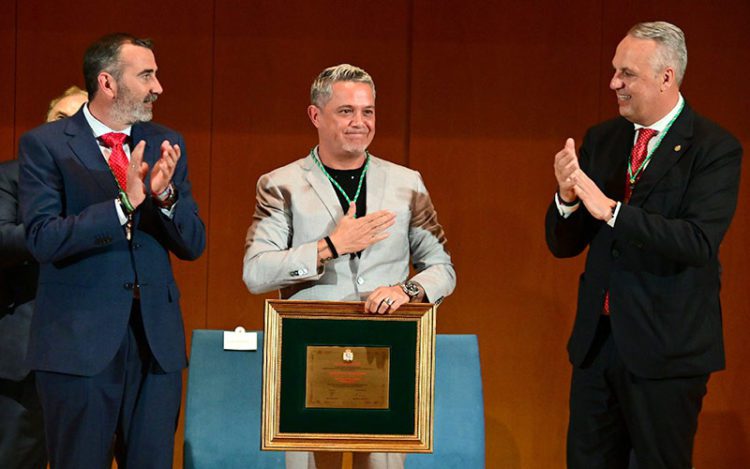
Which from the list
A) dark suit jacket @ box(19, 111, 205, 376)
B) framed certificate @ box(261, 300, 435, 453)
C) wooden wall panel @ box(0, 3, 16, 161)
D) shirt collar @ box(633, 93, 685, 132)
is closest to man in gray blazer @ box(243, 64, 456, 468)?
framed certificate @ box(261, 300, 435, 453)

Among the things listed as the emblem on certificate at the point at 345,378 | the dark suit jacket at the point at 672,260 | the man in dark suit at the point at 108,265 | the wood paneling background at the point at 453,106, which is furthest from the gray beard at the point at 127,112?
the wood paneling background at the point at 453,106

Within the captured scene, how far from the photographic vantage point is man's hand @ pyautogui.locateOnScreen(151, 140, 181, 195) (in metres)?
2.63

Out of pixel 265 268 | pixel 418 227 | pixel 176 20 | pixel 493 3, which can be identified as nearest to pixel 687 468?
pixel 418 227

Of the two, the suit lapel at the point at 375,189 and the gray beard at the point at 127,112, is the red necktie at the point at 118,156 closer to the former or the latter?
the gray beard at the point at 127,112

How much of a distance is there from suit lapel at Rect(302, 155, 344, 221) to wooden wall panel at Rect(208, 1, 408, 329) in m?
1.53

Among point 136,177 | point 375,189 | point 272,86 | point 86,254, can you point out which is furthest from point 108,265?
point 272,86

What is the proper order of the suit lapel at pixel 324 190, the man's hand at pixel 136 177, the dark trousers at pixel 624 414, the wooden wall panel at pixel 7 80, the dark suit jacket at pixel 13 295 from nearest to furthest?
the man's hand at pixel 136 177, the dark trousers at pixel 624 414, the suit lapel at pixel 324 190, the dark suit jacket at pixel 13 295, the wooden wall panel at pixel 7 80

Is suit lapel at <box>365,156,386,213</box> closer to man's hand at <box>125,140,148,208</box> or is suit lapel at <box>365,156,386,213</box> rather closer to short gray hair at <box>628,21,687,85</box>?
man's hand at <box>125,140,148,208</box>

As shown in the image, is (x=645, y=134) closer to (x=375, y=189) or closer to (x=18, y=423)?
(x=375, y=189)

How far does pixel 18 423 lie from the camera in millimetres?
3445

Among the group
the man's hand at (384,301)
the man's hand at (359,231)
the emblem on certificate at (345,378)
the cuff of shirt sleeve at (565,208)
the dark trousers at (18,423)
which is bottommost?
the dark trousers at (18,423)

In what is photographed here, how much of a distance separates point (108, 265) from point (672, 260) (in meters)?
1.60

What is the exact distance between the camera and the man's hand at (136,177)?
102 inches

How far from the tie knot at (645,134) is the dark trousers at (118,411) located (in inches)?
60.8
